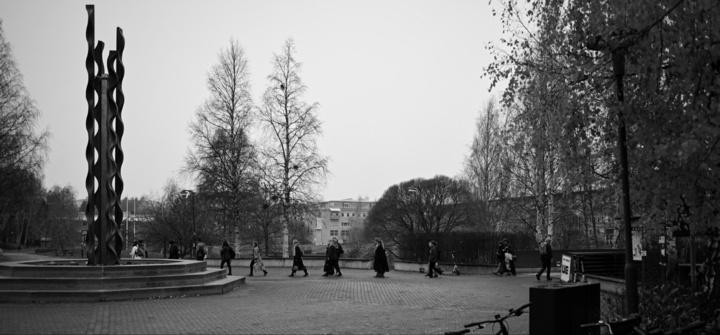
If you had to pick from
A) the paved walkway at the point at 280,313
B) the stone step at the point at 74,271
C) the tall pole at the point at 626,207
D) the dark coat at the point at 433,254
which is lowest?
the paved walkway at the point at 280,313

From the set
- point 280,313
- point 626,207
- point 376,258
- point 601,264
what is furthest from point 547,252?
point 626,207

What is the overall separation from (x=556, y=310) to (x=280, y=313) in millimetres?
7483

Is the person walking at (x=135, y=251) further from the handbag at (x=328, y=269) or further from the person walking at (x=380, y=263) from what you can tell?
the person walking at (x=380, y=263)

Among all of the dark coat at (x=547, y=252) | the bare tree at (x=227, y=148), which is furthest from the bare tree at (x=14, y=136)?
the dark coat at (x=547, y=252)

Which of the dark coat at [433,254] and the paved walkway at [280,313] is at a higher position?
the dark coat at [433,254]

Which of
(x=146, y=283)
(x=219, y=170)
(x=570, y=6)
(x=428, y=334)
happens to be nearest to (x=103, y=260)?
(x=146, y=283)

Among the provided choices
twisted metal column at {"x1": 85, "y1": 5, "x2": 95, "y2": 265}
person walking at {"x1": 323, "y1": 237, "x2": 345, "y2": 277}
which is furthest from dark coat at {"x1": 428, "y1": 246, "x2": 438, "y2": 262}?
twisted metal column at {"x1": 85, "y1": 5, "x2": 95, "y2": 265}

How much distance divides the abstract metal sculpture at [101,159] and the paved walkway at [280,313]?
4265 millimetres

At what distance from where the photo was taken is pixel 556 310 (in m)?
8.01

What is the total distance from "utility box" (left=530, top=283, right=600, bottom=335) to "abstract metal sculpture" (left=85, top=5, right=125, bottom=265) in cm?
1539

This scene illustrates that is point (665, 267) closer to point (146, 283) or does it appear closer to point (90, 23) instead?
point (146, 283)

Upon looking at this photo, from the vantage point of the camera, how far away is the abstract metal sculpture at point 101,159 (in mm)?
19891

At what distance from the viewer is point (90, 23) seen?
805 inches

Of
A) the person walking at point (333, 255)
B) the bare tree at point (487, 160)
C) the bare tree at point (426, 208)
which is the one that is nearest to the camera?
the person walking at point (333, 255)
